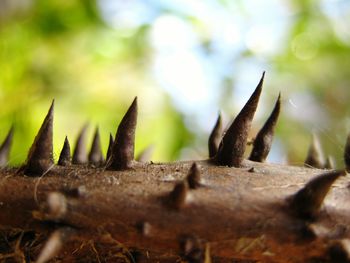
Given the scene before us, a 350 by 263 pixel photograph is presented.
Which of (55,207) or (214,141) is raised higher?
(214,141)

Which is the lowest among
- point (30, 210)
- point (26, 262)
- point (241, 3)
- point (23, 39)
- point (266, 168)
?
point (26, 262)

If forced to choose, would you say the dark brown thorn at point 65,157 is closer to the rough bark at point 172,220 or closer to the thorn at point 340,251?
the rough bark at point 172,220

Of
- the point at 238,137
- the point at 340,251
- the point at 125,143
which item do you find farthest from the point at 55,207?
the point at 340,251

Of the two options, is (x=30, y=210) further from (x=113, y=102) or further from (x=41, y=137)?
(x=113, y=102)

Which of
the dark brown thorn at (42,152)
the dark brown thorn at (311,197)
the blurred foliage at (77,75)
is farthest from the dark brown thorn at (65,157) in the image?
the blurred foliage at (77,75)

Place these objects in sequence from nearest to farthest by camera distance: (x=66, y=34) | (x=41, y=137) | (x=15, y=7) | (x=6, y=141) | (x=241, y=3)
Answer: (x=41, y=137)
(x=6, y=141)
(x=15, y=7)
(x=66, y=34)
(x=241, y=3)

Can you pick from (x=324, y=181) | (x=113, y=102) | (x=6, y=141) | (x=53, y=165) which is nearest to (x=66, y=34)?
(x=113, y=102)

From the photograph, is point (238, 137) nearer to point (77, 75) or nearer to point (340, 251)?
point (340, 251)
